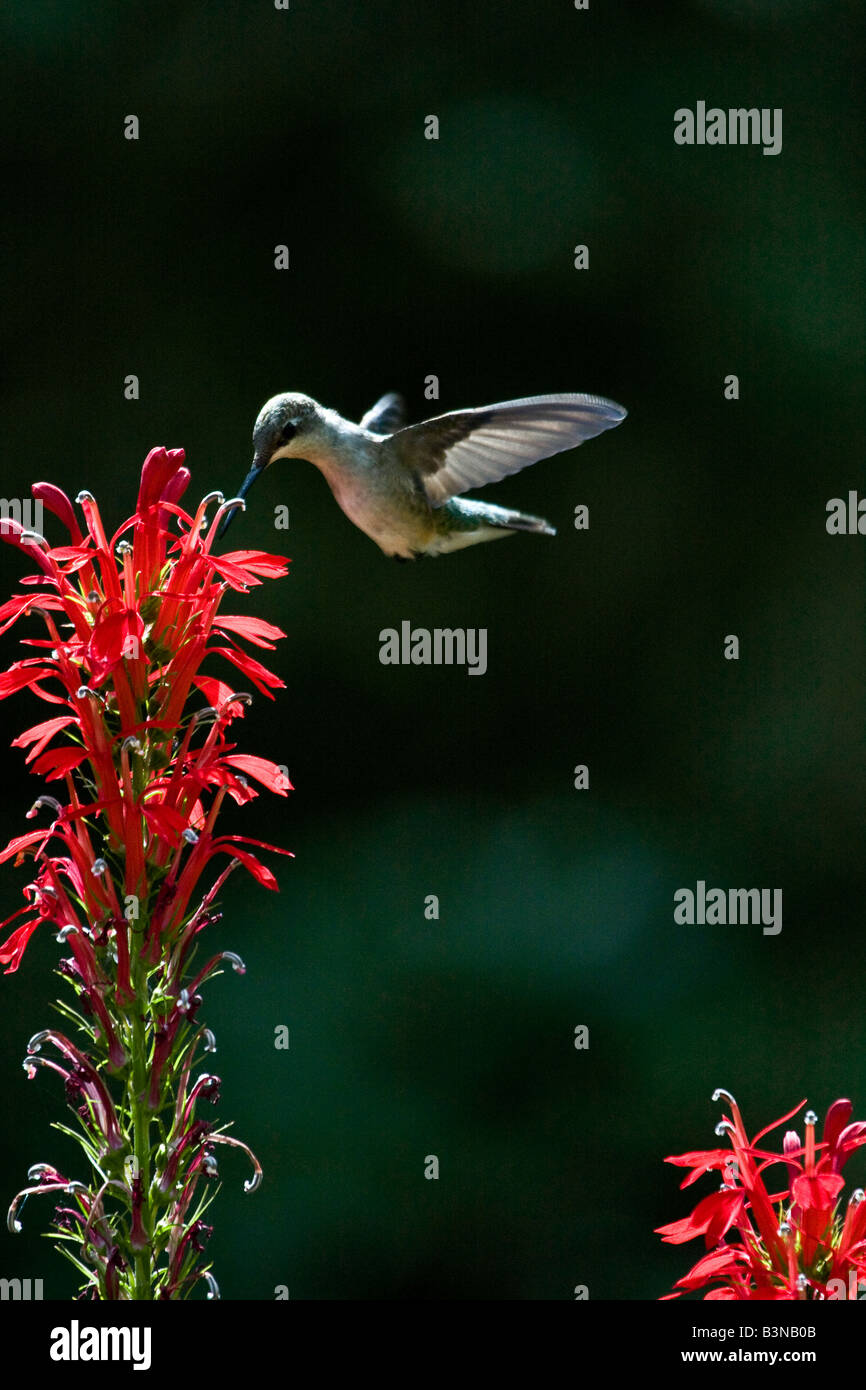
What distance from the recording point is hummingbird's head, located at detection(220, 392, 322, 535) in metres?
1.99

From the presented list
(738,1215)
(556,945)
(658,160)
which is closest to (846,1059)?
(556,945)

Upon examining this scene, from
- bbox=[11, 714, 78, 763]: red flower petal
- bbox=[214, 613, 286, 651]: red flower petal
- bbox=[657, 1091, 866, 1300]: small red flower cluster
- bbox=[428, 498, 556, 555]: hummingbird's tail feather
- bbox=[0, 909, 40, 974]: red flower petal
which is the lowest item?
bbox=[657, 1091, 866, 1300]: small red flower cluster

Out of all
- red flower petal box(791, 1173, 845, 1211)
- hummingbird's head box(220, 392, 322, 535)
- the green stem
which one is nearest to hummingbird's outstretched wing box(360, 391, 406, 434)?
hummingbird's head box(220, 392, 322, 535)

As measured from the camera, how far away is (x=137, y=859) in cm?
113

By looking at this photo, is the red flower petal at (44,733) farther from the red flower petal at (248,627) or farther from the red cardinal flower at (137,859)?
the red flower petal at (248,627)

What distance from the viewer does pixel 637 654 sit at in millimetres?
4102

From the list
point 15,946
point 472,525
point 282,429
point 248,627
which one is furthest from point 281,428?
point 15,946

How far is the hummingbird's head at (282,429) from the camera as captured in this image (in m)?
1.99

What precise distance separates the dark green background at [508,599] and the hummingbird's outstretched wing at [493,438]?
139cm

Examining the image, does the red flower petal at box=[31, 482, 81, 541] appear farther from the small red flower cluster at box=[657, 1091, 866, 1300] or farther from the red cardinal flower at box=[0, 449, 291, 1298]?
the small red flower cluster at box=[657, 1091, 866, 1300]

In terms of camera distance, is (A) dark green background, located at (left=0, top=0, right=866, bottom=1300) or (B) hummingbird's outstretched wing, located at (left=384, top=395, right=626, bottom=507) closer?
(B) hummingbird's outstretched wing, located at (left=384, top=395, right=626, bottom=507)

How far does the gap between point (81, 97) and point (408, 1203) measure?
9.12ft

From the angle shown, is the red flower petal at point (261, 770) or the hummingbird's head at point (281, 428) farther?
the hummingbird's head at point (281, 428)

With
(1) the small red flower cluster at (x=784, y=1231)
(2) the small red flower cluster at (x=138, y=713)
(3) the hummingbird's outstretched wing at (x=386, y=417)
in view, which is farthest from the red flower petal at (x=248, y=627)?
(3) the hummingbird's outstretched wing at (x=386, y=417)
